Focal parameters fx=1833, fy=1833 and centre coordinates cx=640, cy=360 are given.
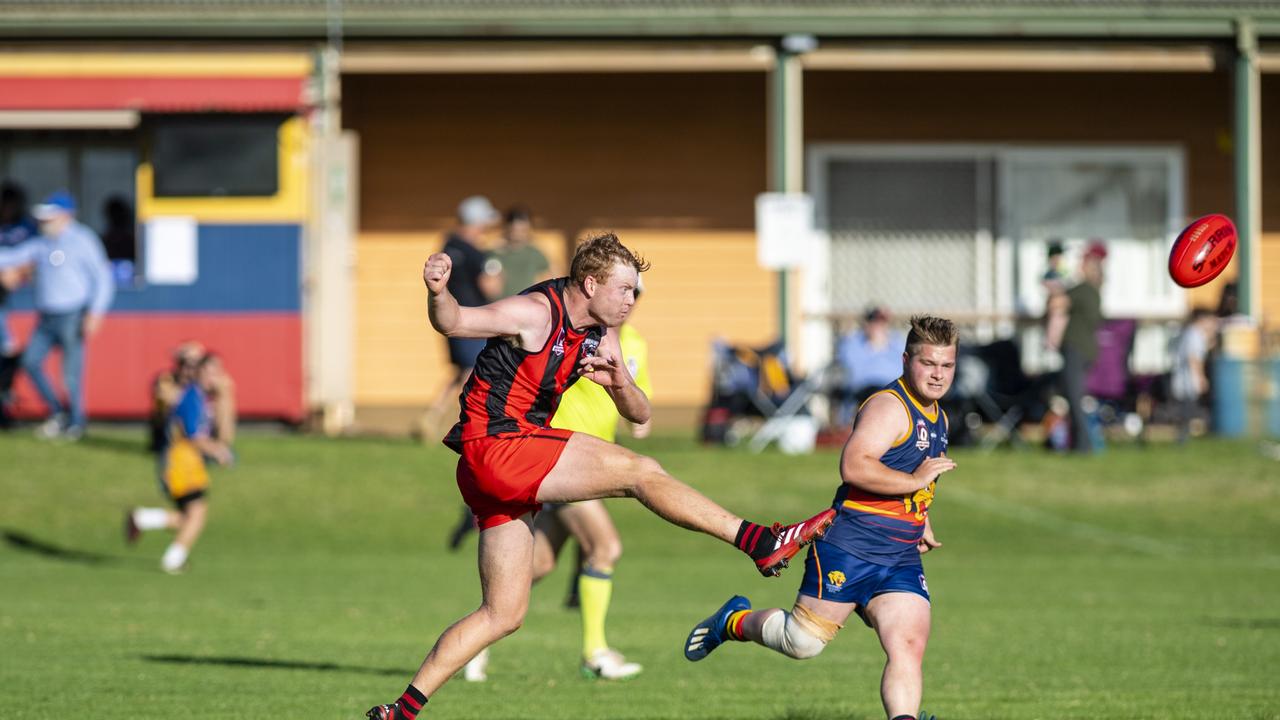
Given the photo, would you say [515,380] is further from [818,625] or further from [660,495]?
[818,625]

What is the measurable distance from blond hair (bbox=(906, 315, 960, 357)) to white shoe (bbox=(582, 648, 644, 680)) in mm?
3044

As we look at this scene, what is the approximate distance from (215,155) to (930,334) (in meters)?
16.0

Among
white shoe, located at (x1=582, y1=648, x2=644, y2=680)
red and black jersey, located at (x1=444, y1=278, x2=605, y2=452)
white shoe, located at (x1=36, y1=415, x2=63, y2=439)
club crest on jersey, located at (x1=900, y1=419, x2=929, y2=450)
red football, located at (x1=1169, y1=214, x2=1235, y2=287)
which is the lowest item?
white shoe, located at (x1=582, y1=648, x2=644, y2=680)

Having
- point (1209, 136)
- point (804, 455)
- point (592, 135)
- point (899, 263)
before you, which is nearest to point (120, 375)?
point (592, 135)

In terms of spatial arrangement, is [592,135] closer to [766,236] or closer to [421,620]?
[766,236]

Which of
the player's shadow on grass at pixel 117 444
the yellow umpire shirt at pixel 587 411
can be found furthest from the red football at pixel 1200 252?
the player's shadow on grass at pixel 117 444

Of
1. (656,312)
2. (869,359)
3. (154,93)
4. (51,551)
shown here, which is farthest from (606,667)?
(154,93)

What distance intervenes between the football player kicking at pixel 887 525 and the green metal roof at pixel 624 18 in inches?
571

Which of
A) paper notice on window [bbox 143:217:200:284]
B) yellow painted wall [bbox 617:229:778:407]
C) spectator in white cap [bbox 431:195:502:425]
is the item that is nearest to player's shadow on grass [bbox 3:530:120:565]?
spectator in white cap [bbox 431:195:502:425]

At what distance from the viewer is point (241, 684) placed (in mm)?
9023

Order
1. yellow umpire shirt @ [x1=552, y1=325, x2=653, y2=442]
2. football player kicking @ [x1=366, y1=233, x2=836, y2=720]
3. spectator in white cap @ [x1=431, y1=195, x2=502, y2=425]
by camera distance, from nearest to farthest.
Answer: football player kicking @ [x1=366, y1=233, x2=836, y2=720]
yellow umpire shirt @ [x1=552, y1=325, x2=653, y2=442]
spectator in white cap @ [x1=431, y1=195, x2=502, y2=425]

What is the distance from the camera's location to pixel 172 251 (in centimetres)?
2150

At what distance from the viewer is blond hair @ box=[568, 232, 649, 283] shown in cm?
700

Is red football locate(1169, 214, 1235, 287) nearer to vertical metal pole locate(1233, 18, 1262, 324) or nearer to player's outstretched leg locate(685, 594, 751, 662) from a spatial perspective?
player's outstretched leg locate(685, 594, 751, 662)
